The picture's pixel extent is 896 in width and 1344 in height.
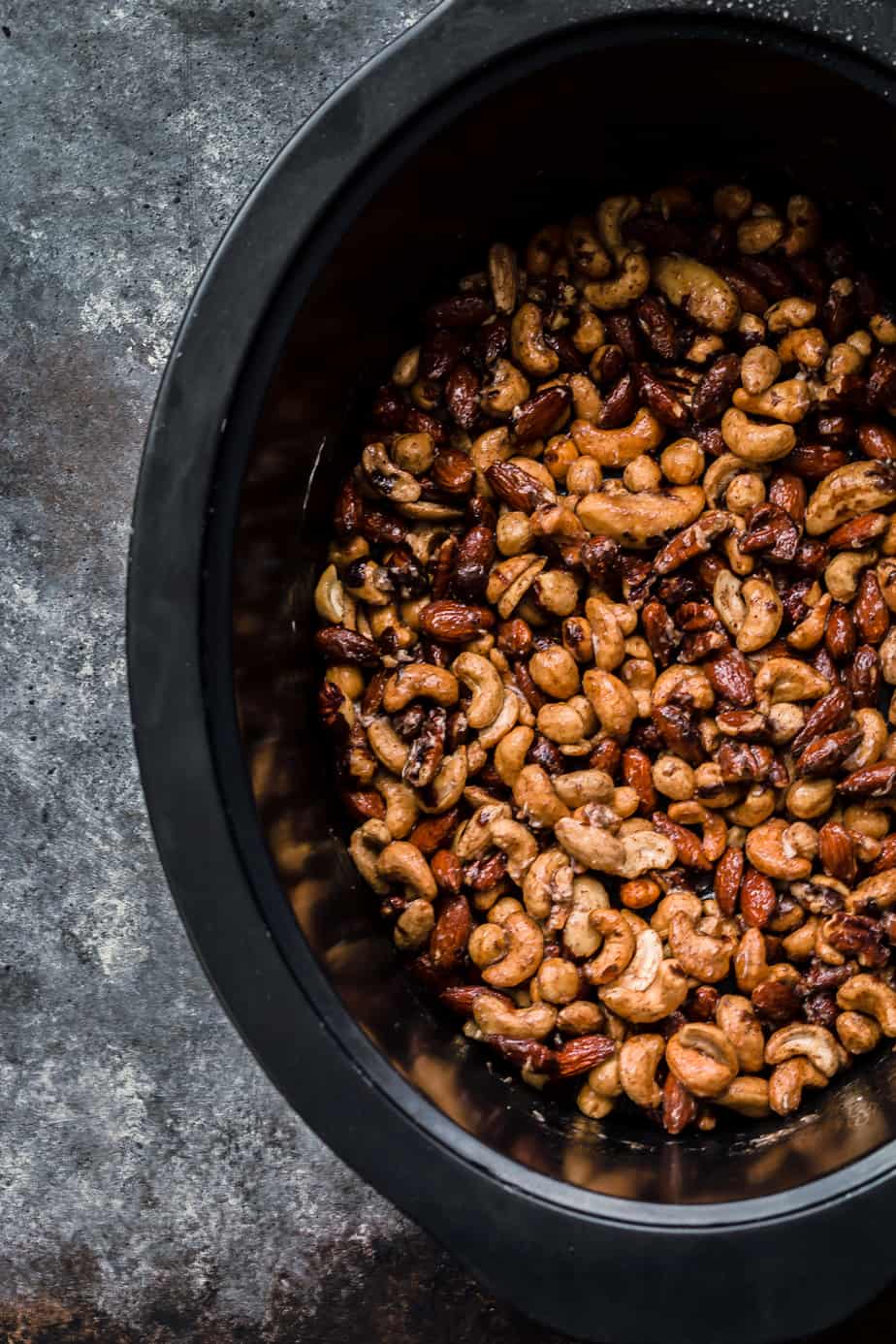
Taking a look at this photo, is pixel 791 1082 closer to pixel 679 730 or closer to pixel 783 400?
pixel 679 730

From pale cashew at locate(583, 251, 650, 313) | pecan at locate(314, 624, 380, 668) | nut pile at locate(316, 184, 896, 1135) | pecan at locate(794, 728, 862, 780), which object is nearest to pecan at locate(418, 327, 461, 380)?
nut pile at locate(316, 184, 896, 1135)

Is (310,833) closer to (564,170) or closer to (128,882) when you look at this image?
(128,882)

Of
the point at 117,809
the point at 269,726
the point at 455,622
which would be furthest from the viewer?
the point at 117,809

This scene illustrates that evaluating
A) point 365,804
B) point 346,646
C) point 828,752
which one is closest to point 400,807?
point 365,804


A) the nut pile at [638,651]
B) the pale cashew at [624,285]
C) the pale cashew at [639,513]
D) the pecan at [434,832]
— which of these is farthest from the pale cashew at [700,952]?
the pale cashew at [624,285]

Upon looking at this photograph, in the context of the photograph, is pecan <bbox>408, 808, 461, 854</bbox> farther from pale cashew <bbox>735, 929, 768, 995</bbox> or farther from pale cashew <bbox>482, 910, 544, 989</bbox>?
pale cashew <bbox>735, 929, 768, 995</bbox>
